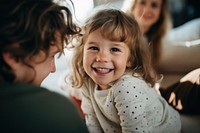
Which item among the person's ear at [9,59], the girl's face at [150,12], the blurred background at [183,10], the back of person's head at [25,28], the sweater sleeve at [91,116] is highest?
the back of person's head at [25,28]

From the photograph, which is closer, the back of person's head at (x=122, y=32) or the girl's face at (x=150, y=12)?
the back of person's head at (x=122, y=32)

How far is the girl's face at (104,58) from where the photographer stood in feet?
2.95

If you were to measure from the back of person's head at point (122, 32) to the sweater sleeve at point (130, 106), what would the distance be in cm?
10

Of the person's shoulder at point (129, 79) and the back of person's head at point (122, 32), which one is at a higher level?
the back of person's head at point (122, 32)

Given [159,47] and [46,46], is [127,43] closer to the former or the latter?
[46,46]

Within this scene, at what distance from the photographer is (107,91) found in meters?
0.95

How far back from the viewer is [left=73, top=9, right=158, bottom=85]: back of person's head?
889 millimetres

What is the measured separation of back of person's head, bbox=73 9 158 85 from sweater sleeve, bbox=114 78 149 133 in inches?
4.0

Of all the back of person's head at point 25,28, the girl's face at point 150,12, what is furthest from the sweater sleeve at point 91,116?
the girl's face at point 150,12

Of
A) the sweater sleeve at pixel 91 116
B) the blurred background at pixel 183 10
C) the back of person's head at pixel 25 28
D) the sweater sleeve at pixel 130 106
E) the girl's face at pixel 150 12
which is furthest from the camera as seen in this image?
the blurred background at pixel 183 10

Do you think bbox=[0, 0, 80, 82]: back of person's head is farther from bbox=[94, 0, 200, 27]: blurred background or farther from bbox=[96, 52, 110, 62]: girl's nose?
bbox=[94, 0, 200, 27]: blurred background

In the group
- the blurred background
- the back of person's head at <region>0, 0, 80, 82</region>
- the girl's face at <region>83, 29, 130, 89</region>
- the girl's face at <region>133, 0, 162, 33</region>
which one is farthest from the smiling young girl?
the blurred background

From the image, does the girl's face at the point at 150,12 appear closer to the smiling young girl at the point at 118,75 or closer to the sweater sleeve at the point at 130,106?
the smiling young girl at the point at 118,75

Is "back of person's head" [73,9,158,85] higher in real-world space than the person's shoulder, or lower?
higher
